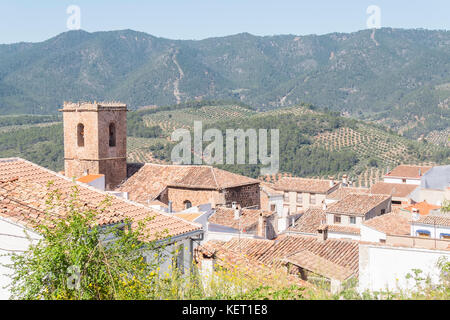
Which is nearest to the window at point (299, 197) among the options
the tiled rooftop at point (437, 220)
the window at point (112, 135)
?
the window at point (112, 135)

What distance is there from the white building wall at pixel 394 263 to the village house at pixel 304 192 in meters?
32.9

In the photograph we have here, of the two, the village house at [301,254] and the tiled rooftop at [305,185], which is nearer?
the village house at [301,254]

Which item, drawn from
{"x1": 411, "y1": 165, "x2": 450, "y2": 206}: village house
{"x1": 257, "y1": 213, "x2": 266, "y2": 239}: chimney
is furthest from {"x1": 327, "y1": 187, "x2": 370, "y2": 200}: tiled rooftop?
{"x1": 257, "y1": 213, "x2": 266, "y2": 239}: chimney

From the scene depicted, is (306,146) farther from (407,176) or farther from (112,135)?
(112,135)

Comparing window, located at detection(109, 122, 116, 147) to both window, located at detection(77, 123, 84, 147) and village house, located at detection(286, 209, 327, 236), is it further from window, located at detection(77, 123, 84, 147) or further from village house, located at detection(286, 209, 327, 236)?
village house, located at detection(286, 209, 327, 236)

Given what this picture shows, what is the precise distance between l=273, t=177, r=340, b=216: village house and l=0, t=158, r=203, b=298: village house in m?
33.8

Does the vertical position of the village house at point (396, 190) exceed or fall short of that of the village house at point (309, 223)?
it falls short

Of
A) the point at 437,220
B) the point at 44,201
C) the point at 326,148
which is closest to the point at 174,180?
the point at 437,220

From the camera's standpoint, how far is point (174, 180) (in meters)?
27.9

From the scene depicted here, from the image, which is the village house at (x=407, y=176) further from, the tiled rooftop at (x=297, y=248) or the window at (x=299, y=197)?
the tiled rooftop at (x=297, y=248)

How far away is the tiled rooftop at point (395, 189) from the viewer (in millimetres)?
42031

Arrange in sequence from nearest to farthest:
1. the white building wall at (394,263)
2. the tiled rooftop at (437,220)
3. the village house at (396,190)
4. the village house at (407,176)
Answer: the white building wall at (394,263) < the tiled rooftop at (437,220) < the village house at (396,190) < the village house at (407,176)

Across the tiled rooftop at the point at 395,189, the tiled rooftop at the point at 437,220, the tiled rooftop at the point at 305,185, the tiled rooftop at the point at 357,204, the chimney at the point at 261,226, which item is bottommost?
the tiled rooftop at the point at 305,185

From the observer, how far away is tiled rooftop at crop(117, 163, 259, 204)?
27203mm
